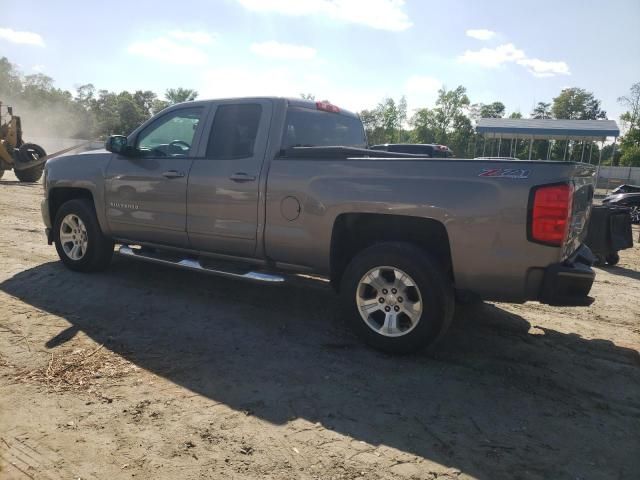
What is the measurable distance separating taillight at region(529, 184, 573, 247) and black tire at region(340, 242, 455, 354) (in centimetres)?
76

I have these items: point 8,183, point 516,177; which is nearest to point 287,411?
point 516,177

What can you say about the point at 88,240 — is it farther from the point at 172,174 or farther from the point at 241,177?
the point at 241,177

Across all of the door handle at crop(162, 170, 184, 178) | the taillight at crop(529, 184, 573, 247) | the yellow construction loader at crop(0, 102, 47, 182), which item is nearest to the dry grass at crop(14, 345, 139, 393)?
the door handle at crop(162, 170, 184, 178)

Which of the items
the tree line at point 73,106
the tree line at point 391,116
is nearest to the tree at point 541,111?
the tree line at point 391,116

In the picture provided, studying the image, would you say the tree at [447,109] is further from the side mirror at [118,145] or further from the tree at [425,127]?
the side mirror at [118,145]

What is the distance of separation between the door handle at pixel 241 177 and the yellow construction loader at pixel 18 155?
15933 mm

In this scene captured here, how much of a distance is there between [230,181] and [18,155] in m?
16.4

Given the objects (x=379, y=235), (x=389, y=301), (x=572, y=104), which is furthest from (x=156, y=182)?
(x=572, y=104)

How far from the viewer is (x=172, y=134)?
5.29 m

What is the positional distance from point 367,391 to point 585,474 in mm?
1324

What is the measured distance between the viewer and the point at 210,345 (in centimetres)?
398

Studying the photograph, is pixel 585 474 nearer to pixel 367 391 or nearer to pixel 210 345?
pixel 367 391

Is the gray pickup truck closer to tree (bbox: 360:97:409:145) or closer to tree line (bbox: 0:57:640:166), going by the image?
tree line (bbox: 0:57:640:166)

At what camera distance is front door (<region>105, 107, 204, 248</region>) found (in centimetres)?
497
